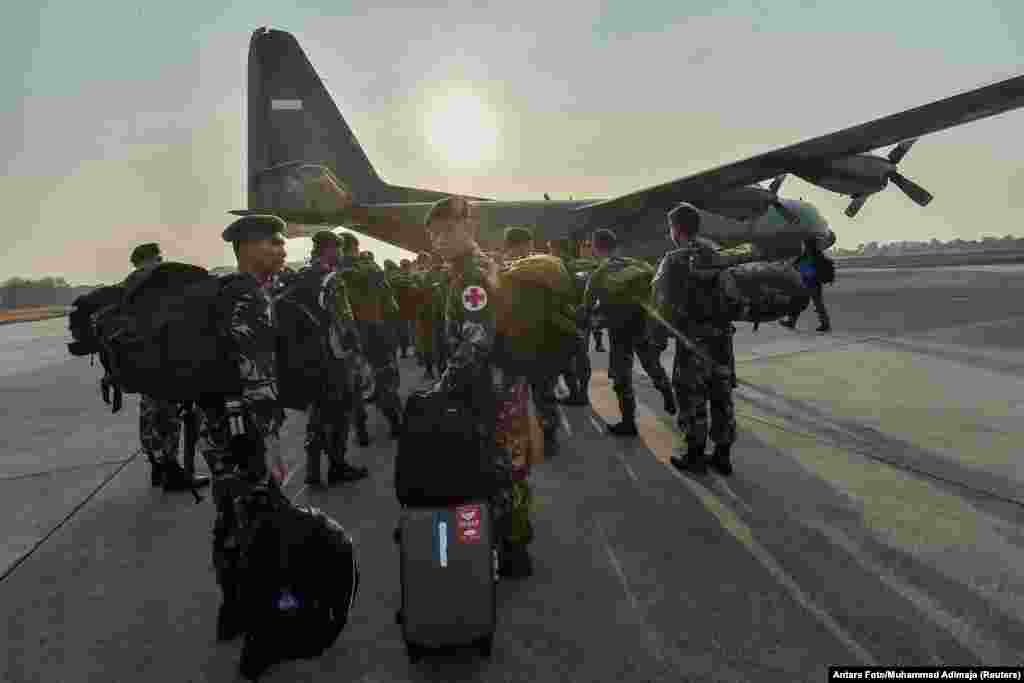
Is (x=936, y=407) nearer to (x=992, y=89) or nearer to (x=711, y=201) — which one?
(x=992, y=89)

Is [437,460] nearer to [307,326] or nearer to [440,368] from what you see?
[440,368]

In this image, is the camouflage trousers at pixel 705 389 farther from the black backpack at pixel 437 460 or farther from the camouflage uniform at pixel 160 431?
the camouflage uniform at pixel 160 431

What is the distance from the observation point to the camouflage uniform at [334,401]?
4.09 meters

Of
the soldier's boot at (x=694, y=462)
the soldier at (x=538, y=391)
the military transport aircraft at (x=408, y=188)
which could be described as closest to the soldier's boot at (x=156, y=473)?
the soldier at (x=538, y=391)

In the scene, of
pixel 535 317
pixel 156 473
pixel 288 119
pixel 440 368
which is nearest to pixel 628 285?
pixel 535 317

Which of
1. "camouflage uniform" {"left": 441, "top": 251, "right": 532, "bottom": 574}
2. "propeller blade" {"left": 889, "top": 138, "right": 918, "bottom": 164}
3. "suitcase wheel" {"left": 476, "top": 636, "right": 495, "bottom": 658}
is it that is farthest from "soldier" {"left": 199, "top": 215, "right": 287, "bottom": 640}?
"propeller blade" {"left": 889, "top": 138, "right": 918, "bottom": 164}

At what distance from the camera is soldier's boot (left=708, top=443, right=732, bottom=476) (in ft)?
13.2

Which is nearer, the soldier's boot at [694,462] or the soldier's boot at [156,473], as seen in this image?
the soldier's boot at [694,462]

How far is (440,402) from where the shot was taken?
2178mm

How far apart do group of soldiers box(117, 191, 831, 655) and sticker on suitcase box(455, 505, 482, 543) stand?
40 centimetres

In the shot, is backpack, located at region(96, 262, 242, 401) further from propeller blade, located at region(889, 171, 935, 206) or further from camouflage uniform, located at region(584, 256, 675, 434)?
propeller blade, located at region(889, 171, 935, 206)

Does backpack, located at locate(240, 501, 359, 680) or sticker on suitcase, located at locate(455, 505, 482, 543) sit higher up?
sticker on suitcase, located at locate(455, 505, 482, 543)

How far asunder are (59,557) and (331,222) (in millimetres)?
12769

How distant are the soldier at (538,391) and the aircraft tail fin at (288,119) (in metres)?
12.0
